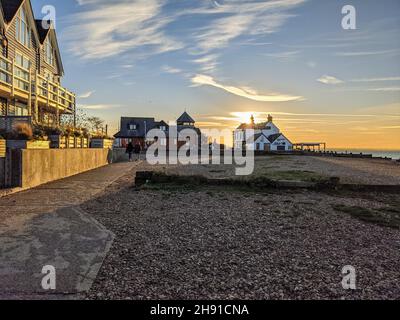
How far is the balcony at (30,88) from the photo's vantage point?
1510cm

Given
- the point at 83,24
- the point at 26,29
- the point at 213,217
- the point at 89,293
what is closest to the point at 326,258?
the point at 213,217

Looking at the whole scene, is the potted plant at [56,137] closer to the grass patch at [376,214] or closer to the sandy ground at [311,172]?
the sandy ground at [311,172]

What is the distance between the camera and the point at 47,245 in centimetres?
485

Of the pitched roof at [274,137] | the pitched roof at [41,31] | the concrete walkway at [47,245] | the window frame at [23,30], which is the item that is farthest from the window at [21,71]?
the pitched roof at [274,137]

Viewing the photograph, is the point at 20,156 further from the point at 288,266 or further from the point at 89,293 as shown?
the point at 288,266

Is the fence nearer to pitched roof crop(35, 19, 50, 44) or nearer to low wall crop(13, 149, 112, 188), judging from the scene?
low wall crop(13, 149, 112, 188)

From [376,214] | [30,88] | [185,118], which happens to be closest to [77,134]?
[30,88]

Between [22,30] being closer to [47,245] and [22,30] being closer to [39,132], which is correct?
[39,132]

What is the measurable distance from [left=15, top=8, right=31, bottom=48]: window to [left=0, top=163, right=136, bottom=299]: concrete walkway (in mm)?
17302

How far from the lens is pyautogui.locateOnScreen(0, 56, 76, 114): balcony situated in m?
15.1

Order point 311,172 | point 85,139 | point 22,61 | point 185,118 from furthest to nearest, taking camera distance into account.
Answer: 1. point 185,118
2. point 22,61
3. point 85,139
4. point 311,172

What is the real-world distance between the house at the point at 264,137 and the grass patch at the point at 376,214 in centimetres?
6813

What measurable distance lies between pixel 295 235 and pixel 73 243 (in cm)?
412

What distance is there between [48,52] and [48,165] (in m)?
19.1
